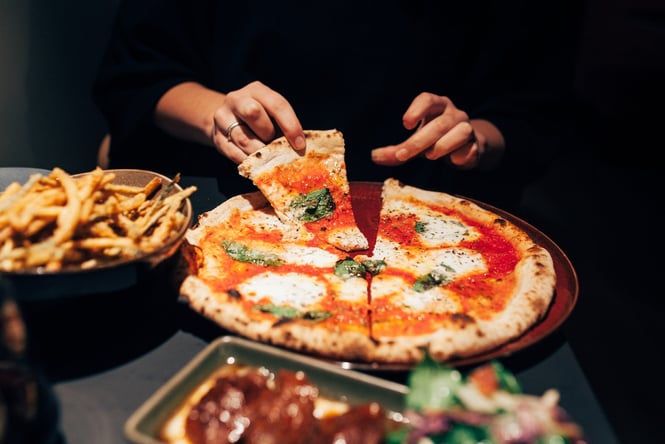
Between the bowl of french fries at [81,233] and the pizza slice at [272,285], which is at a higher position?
the bowl of french fries at [81,233]

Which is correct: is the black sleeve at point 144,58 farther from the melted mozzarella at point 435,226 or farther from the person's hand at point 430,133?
the melted mozzarella at point 435,226

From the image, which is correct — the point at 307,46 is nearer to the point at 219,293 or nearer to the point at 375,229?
the point at 375,229

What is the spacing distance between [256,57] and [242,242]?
4.70 feet

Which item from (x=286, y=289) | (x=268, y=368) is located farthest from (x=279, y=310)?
(x=268, y=368)

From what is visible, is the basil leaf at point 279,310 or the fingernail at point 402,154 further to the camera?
the fingernail at point 402,154

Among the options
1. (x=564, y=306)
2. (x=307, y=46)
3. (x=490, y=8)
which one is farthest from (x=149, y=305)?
(x=490, y=8)

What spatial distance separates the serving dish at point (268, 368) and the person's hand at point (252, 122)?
1.35m

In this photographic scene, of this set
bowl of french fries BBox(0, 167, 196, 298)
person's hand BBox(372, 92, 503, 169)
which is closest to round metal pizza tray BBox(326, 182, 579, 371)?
person's hand BBox(372, 92, 503, 169)

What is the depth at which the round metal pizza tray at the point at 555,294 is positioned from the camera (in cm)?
175

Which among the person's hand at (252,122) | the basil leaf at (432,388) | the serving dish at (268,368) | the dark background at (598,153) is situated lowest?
the dark background at (598,153)

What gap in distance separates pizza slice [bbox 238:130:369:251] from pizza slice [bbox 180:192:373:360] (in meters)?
0.09

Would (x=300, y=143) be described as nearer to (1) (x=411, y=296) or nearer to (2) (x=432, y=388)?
(1) (x=411, y=296)

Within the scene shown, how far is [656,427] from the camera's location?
11.5ft

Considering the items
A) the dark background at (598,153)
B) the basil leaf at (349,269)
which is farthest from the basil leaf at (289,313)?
the dark background at (598,153)
